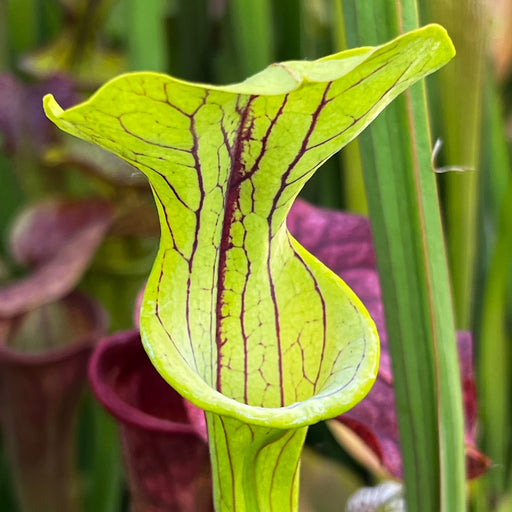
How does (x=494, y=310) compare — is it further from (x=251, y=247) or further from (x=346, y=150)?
(x=251, y=247)

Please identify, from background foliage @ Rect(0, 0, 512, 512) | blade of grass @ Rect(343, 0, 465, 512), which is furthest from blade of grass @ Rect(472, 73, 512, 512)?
blade of grass @ Rect(343, 0, 465, 512)

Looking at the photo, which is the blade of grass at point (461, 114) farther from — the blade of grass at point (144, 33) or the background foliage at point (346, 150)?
the blade of grass at point (144, 33)

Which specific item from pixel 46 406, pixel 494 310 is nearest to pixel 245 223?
pixel 494 310

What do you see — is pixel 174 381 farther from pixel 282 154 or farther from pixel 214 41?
pixel 214 41

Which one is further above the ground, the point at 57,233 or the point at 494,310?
the point at 57,233

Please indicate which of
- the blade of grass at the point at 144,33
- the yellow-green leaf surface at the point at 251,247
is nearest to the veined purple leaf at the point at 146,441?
the yellow-green leaf surface at the point at 251,247

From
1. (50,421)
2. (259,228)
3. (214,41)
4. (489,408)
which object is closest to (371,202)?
(259,228)

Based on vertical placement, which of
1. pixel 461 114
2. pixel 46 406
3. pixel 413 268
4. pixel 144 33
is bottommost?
pixel 46 406
